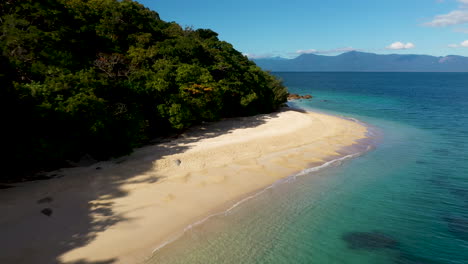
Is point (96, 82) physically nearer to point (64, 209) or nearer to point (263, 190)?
point (64, 209)

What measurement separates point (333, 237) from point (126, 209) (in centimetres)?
944

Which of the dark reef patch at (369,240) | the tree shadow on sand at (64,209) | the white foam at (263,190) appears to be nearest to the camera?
the tree shadow on sand at (64,209)

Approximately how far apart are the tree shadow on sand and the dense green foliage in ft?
4.73

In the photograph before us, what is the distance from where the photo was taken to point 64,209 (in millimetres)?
11648

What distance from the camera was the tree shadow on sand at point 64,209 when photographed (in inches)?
366

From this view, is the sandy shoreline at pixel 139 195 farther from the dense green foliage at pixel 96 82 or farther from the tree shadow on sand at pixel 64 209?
the dense green foliage at pixel 96 82

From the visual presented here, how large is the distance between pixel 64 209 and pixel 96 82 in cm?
860

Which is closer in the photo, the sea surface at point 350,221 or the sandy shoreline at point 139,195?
the sandy shoreline at point 139,195

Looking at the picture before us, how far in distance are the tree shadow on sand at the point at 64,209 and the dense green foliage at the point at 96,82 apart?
4.73 feet

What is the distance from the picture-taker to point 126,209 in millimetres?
12055

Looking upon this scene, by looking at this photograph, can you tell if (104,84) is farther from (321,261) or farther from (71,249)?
(321,261)

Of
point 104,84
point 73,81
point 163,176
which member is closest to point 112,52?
point 104,84

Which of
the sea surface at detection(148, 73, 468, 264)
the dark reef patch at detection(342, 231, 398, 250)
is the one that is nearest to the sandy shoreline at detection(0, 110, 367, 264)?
the sea surface at detection(148, 73, 468, 264)

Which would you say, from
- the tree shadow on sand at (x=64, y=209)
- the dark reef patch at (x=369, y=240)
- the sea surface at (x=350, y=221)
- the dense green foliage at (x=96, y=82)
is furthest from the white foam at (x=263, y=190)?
the dense green foliage at (x=96, y=82)
